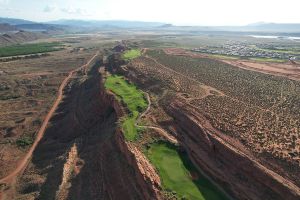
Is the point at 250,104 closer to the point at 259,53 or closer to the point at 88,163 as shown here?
the point at 88,163

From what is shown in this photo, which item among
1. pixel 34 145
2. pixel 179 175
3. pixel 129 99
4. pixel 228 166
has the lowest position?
pixel 34 145

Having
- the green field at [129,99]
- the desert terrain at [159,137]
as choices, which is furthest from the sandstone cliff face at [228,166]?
the green field at [129,99]

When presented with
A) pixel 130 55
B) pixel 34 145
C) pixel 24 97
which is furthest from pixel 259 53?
pixel 34 145

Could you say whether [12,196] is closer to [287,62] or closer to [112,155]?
[112,155]

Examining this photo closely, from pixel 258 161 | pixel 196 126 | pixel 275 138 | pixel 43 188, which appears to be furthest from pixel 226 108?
pixel 43 188

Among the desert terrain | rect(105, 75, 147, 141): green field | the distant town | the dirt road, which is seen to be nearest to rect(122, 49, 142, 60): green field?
the desert terrain
